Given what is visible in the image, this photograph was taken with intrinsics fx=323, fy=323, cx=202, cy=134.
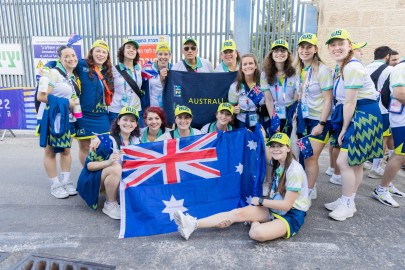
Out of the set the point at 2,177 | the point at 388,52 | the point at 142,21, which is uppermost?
the point at 142,21

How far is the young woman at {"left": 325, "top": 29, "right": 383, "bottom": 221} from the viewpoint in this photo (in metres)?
3.16

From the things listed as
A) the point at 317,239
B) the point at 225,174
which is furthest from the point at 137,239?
the point at 317,239

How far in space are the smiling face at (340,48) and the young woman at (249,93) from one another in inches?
31.6

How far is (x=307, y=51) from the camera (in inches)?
136

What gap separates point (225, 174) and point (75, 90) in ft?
6.69

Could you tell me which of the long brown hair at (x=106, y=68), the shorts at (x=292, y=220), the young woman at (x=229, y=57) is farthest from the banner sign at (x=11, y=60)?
the shorts at (x=292, y=220)

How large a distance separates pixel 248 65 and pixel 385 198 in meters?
2.26

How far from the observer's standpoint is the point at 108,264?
2578 millimetres

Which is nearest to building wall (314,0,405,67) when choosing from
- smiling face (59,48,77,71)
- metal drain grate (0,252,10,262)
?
smiling face (59,48,77,71)

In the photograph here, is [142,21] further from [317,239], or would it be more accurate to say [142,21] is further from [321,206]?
[317,239]

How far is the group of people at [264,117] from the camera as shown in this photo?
3.08 m

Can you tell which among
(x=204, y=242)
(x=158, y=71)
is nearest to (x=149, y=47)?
(x=158, y=71)

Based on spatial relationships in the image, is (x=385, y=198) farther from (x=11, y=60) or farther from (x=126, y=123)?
(x=11, y=60)

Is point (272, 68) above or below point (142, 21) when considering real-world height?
below
